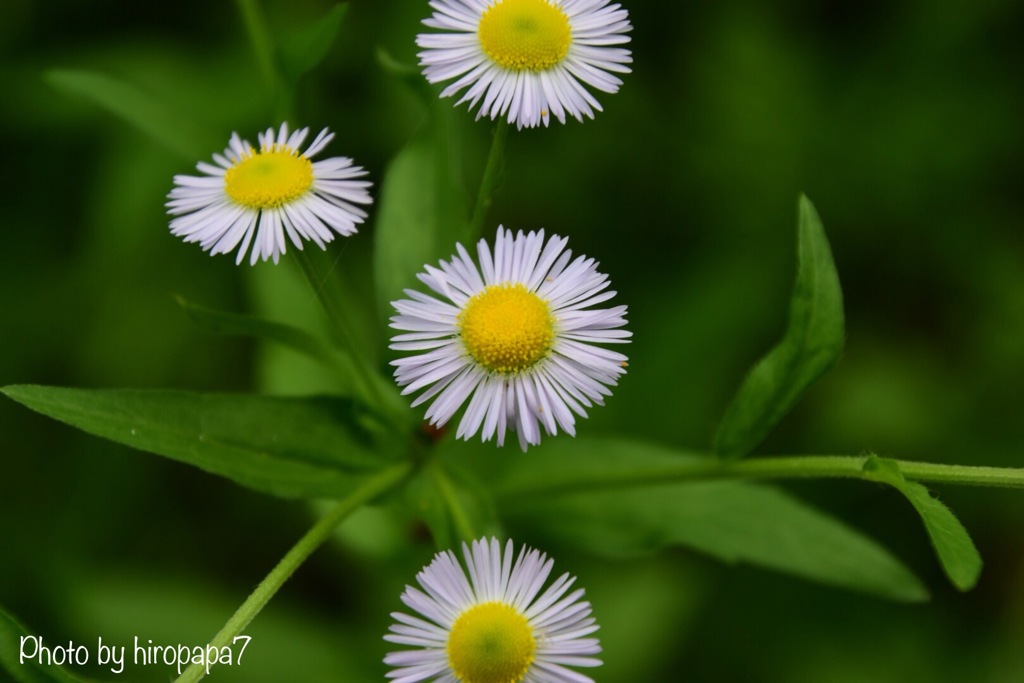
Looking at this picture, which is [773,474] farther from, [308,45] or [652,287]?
[652,287]

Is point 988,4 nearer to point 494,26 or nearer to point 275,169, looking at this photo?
point 494,26

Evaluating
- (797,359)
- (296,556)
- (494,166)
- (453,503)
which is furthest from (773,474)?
(296,556)

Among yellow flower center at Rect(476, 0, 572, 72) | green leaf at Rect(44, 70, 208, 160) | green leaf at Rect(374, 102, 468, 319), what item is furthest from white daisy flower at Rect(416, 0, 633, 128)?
green leaf at Rect(44, 70, 208, 160)

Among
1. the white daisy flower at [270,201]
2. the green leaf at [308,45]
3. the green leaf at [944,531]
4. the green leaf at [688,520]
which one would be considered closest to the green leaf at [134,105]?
the green leaf at [308,45]

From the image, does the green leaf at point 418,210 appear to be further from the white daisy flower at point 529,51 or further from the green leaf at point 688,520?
the green leaf at point 688,520

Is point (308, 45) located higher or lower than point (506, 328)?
higher

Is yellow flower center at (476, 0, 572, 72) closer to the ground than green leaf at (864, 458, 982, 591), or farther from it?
farther from it

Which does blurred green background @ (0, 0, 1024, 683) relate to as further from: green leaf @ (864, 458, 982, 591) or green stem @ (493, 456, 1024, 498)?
green leaf @ (864, 458, 982, 591)
